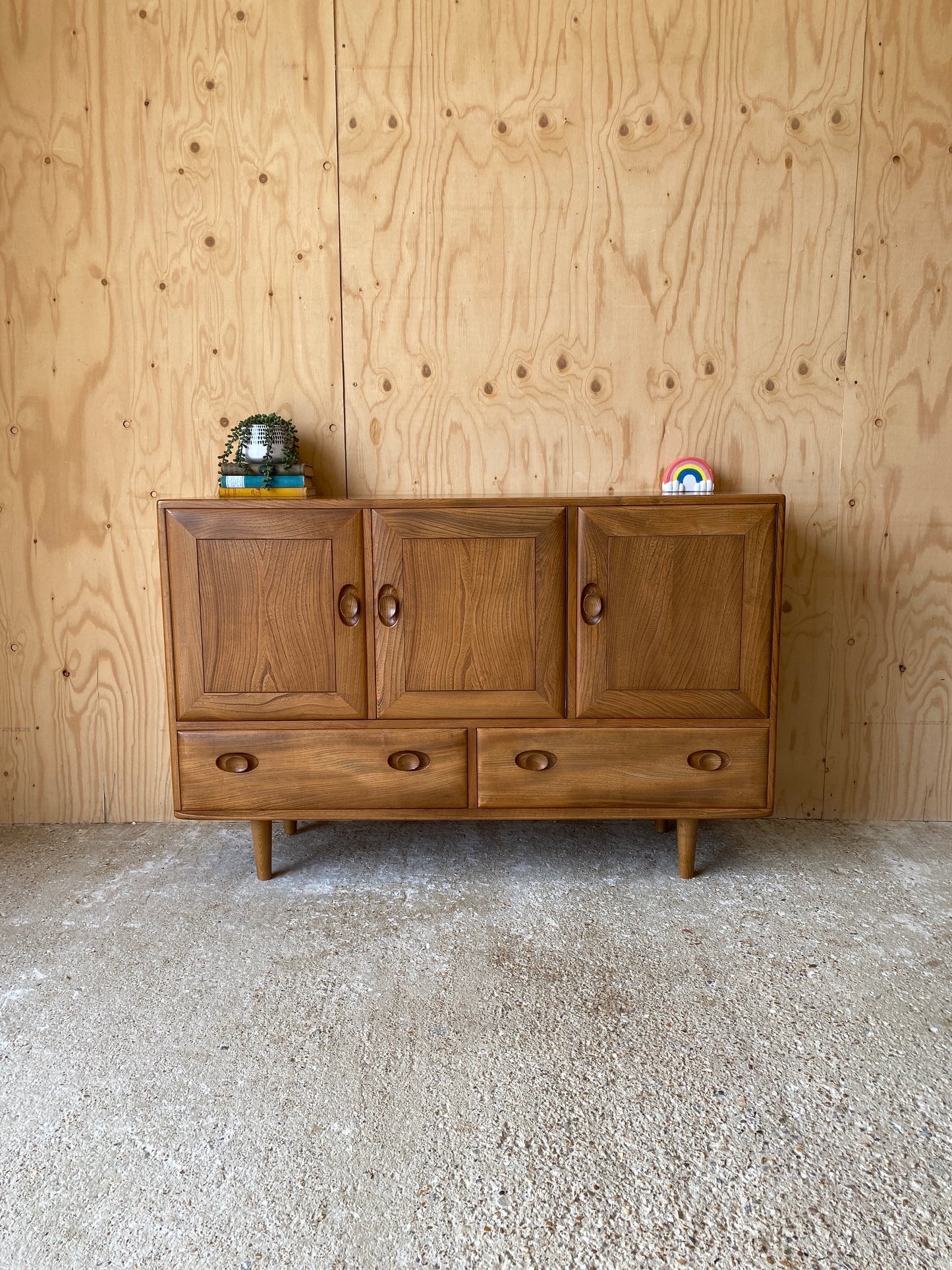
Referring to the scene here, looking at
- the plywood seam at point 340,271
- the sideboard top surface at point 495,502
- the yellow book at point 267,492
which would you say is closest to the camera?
the sideboard top surface at point 495,502

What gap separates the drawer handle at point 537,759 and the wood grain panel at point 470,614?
0.15 m

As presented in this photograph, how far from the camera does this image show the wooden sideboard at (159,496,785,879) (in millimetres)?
1771

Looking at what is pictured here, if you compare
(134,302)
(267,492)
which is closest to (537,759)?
(267,492)

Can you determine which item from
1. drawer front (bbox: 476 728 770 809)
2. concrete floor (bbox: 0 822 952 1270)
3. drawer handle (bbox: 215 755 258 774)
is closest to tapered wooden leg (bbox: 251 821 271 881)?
concrete floor (bbox: 0 822 952 1270)

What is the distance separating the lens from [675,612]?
5.86 feet

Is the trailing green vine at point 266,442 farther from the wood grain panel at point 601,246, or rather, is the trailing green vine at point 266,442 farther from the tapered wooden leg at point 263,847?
the tapered wooden leg at point 263,847

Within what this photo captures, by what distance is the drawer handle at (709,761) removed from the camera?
1843 millimetres

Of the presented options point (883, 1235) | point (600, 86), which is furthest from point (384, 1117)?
point (600, 86)

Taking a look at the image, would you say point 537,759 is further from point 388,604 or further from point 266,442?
point 266,442

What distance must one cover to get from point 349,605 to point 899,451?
153 centimetres

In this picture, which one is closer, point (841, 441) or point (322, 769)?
point (322, 769)

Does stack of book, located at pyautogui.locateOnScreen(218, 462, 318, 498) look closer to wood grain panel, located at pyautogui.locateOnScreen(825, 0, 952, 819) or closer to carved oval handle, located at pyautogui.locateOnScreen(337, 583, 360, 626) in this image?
carved oval handle, located at pyautogui.locateOnScreen(337, 583, 360, 626)

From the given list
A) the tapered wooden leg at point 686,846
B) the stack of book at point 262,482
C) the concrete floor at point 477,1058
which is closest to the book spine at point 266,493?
the stack of book at point 262,482

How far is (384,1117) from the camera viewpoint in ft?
3.86
